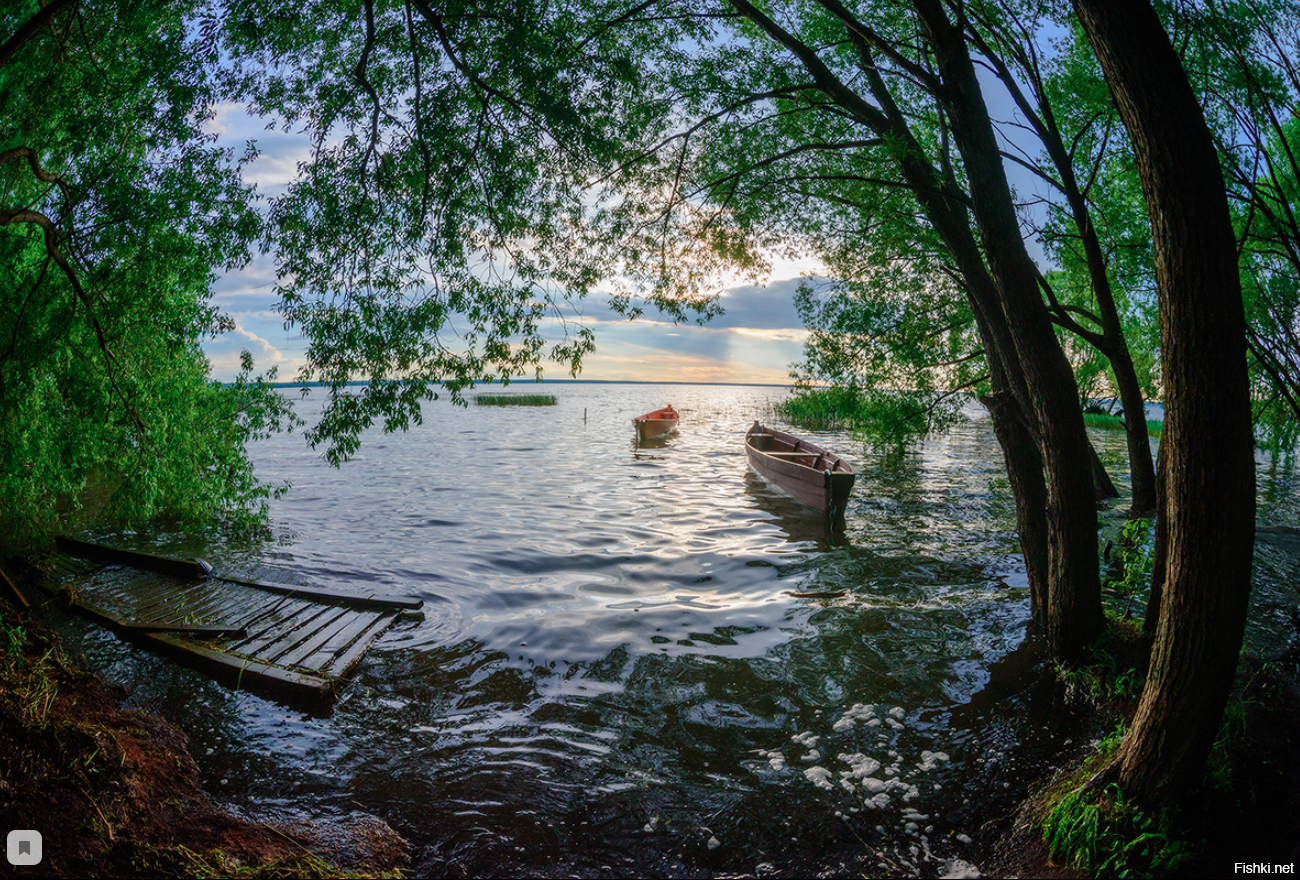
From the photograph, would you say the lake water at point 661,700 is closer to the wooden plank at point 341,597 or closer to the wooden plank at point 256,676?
the wooden plank at point 256,676

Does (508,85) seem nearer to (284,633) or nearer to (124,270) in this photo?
(124,270)

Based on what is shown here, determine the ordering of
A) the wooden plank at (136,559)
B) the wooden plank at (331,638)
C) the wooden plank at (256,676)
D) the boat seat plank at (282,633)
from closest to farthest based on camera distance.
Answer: the wooden plank at (256,676) → the wooden plank at (331,638) → the boat seat plank at (282,633) → the wooden plank at (136,559)

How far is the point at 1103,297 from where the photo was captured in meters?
10.3

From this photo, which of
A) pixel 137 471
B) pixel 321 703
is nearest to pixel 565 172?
pixel 321 703

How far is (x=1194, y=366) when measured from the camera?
3428mm

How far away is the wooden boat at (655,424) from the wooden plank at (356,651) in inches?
986

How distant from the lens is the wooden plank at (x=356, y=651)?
6969mm

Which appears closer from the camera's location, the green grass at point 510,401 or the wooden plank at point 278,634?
the wooden plank at point 278,634

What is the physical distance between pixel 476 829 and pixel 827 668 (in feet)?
14.5

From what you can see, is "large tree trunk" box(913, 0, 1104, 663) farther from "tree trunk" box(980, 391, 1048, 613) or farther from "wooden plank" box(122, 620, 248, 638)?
"wooden plank" box(122, 620, 248, 638)

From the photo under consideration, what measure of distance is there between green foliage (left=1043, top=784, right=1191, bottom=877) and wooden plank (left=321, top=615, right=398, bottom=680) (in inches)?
258

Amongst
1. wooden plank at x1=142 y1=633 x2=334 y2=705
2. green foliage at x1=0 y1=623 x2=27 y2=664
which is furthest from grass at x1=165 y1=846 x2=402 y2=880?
wooden plank at x1=142 y1=633 x2=334 y2=705

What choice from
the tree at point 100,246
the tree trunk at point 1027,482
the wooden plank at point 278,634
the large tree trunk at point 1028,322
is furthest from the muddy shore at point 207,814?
the tree at point 100,246

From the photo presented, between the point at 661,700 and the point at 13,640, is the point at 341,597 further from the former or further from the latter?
the point at 661,700
